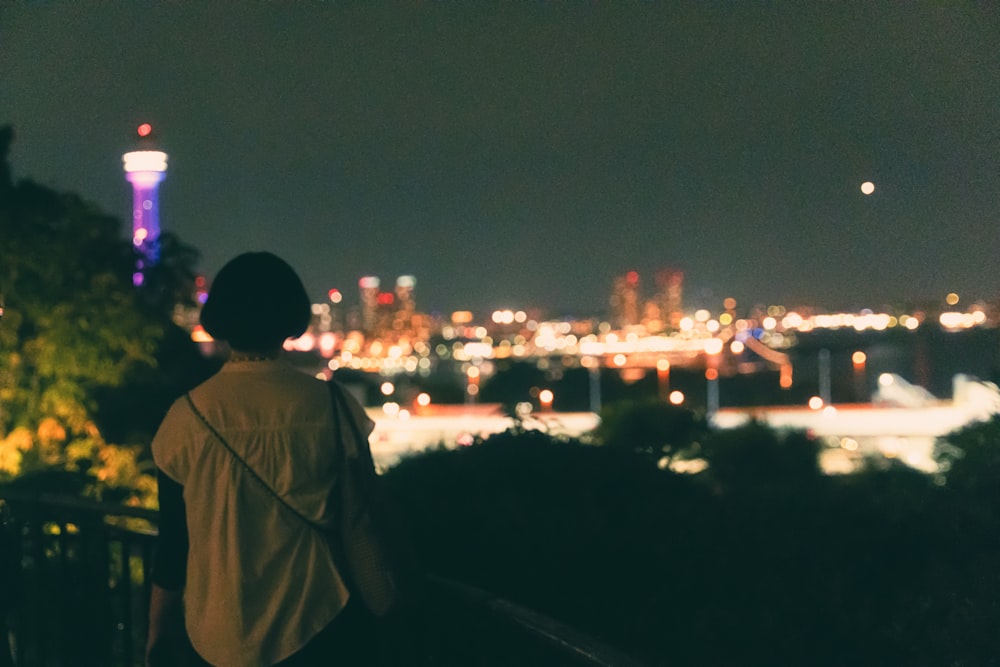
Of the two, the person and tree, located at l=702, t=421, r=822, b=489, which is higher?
the person

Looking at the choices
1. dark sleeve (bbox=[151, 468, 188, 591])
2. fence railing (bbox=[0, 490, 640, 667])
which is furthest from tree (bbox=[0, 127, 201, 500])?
dark sleeve (bbox=[151, 468, 188, 591])

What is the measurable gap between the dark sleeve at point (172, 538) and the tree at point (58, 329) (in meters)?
11.2

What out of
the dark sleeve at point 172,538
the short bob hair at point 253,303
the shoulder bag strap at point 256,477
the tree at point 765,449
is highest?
the short bob hair at point 253,303

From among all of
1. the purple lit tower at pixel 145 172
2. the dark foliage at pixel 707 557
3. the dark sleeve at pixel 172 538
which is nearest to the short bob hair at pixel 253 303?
the dark sleeve at pixel 172 538

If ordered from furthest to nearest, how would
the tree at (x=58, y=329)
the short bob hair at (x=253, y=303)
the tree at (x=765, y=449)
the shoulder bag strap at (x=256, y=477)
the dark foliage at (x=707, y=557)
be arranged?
the tree at (x=765, y=449) < the tree at (x=58, y=329) < the dark foliage at (x=707, y=557) < the short bob hair at (x=253, y=303) < the shoulder bag strap at (x=256, y=477)

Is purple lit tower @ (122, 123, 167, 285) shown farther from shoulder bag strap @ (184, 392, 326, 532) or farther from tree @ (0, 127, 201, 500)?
shoulder bag strap @ (184, 392, 326, 532)

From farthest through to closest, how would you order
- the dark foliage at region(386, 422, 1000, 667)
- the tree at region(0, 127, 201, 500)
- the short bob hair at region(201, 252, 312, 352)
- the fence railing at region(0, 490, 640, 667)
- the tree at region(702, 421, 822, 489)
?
1. the tree at region(702, 421, 822, 489)
2. the tree at region(0, 127, 201, 500)
3. the dark foliage at region(386, 422, 1000, 667)
4. the fence railing at region(0, 490, 640, 667)
5. the short bob hair at region(201, 252, 312, 352)

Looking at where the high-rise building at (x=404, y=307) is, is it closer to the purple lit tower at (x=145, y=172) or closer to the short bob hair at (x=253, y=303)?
the purple lit tower at (x=145, y=172)

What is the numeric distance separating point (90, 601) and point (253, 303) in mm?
2889

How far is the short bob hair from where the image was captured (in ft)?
8.68

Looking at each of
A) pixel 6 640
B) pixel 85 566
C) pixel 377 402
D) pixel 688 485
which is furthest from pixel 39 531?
pixel 377 402

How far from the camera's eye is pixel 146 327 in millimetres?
14734

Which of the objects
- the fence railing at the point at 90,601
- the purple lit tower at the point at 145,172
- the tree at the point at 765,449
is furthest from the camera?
the purple lit tower at the point at 145,172

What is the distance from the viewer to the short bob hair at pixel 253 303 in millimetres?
2645
